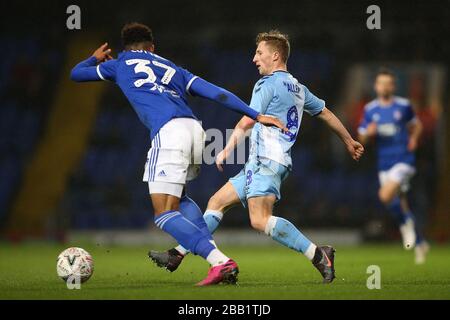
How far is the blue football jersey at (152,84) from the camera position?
257 inches

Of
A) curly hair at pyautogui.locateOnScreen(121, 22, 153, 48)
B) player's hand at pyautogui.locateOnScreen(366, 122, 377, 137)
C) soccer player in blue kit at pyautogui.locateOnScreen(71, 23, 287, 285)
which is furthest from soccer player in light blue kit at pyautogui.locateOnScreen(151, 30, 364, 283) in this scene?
player's hand at pyautogui.locateOnScreen(366, 122, 377, 137)

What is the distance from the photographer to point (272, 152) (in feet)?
22.4

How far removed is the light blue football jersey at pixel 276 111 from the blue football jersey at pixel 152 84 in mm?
584

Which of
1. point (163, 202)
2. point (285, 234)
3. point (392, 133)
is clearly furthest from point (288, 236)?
point (392, 133)

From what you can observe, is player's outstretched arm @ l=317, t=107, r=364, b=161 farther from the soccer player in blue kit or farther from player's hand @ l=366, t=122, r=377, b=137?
player's hand @ l=366, t=122, r=377, b=137

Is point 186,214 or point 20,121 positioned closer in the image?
point 186,214

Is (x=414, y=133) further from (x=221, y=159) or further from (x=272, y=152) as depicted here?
(x=221, y=159)

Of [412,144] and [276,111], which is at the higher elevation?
[412,144]

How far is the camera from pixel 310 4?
19.3 metres

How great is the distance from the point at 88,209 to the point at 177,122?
9.99 metres

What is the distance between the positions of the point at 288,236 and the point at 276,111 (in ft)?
3.21

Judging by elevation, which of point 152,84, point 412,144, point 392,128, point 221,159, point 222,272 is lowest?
point 222,272
